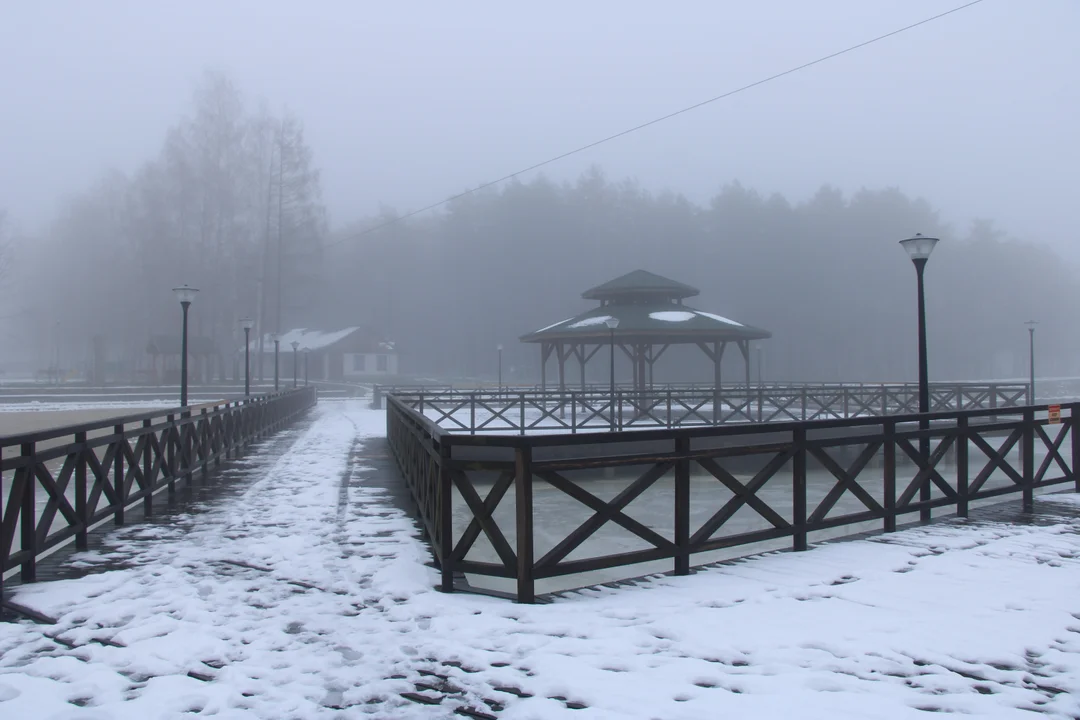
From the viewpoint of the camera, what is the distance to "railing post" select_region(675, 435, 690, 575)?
208 inches

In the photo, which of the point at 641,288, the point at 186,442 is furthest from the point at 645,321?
the point at 186,442

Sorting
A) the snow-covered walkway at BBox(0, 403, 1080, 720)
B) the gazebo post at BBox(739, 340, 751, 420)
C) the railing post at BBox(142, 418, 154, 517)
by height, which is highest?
the gazebo post at BBox(739, 340, 751, 420)

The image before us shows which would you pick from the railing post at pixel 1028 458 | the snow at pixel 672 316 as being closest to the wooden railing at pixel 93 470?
the railing post at pixel 1028 458

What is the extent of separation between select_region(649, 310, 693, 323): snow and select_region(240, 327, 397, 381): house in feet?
122

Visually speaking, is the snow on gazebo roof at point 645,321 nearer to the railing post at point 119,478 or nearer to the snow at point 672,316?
the snow at point 672,316

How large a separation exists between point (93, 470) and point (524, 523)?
407 cm

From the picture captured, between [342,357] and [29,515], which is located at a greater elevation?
[342,357]

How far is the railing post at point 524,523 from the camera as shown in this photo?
4.57 m

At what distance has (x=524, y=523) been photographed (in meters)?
4.57

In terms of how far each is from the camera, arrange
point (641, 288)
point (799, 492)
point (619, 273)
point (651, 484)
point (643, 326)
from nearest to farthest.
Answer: point (799, 492), point (651, 484), point (643, 326), point (641, 288), point (619, 273)

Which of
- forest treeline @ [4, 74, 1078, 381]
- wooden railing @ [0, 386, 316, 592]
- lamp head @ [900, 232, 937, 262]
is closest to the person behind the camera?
wooden railing @ [0, 386, 316, 592]

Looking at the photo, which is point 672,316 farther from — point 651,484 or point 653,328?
point 651,484

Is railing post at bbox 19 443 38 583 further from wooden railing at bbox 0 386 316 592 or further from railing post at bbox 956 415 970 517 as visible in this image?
railing post at bbox 956 415 970 517

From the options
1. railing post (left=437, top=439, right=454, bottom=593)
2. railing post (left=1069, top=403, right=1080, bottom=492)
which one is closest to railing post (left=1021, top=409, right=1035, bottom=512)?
railing post (left=1069, top=403, right=1080, bottom=492)
